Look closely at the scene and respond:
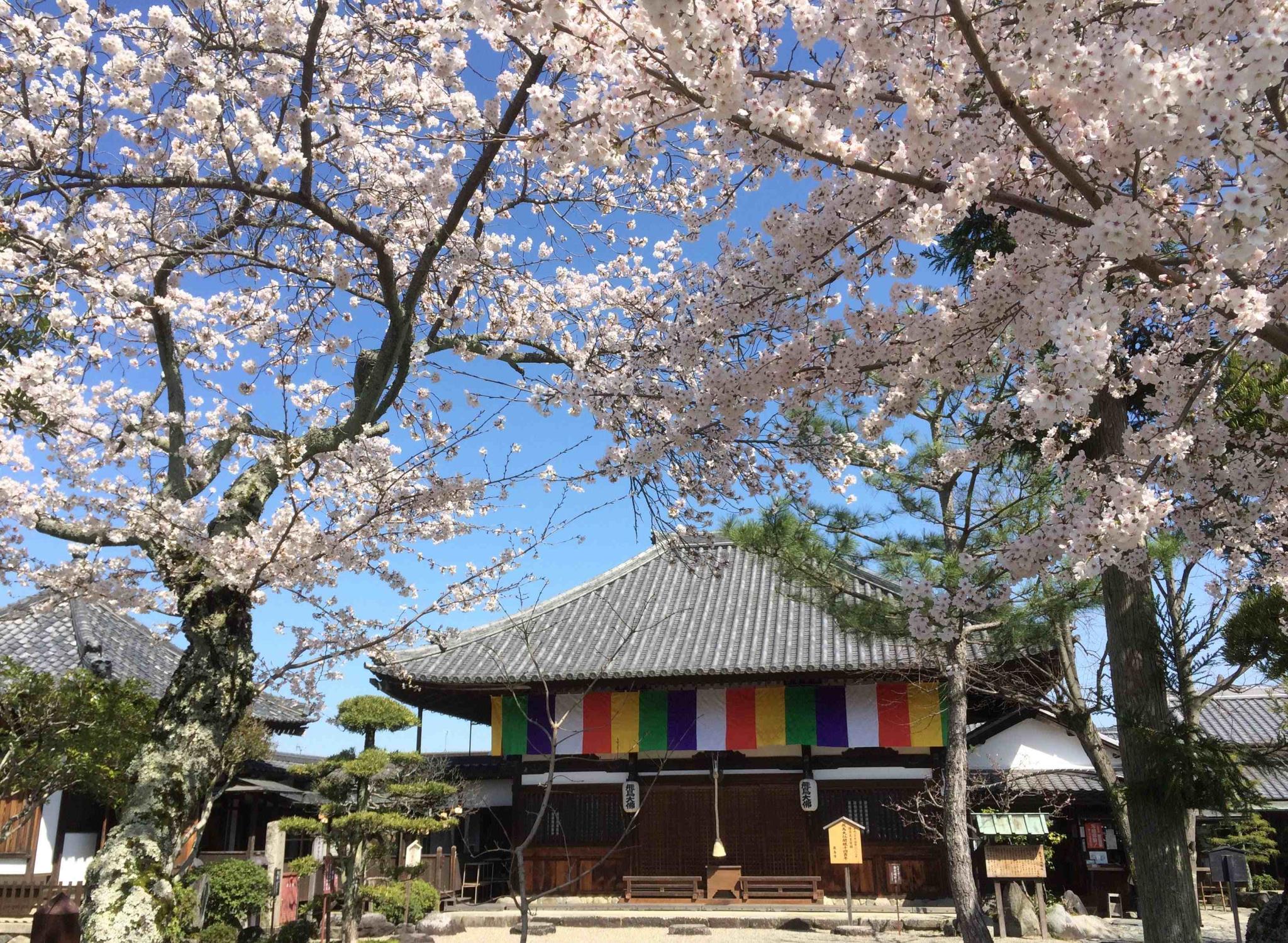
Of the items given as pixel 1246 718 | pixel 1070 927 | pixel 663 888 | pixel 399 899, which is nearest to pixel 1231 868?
pixel 1070 927

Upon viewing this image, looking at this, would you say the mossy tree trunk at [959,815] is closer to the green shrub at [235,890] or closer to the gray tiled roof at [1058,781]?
the gray tiled roof at [1058,781]

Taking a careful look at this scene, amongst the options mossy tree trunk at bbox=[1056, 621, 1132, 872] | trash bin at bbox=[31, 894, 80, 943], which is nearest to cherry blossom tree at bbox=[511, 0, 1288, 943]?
mossy tree trunk at bbox=[1056, 621, 1132, 872]

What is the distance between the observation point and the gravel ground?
A: 1011 centimetres

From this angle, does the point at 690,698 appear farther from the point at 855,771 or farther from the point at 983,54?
the point at 983,54

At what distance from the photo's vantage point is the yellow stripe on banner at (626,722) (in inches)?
503

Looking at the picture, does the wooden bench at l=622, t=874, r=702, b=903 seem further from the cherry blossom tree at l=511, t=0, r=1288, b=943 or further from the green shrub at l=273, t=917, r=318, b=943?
the cherry blossom tree at l=511, t=0, r=1288, b=943

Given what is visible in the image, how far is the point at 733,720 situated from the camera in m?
12.6

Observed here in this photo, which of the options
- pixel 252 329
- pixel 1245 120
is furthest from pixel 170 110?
pixel 1245 120

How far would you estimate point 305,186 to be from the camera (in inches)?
166

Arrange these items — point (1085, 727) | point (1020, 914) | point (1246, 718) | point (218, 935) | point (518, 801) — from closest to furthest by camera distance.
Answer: point (1085, 727)
point (218, 935)
point (1020, 914)
point (518, 801)
point (1246, 718)

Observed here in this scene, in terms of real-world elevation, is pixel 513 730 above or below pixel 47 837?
above

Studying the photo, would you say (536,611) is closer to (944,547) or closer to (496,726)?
(496,726)

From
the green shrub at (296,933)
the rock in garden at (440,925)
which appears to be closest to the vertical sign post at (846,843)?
the rock in garden at (440,925)

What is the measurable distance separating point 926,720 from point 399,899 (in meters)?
7.11
